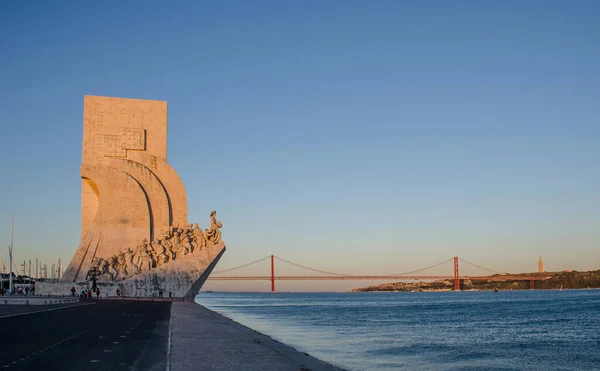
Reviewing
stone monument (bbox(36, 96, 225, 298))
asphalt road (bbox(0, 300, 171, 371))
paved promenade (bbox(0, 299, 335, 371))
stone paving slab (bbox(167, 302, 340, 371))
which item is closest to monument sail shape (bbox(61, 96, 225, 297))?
stone monument (bbox(36, 96, 225, 298))

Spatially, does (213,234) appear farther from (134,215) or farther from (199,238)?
(134,215)

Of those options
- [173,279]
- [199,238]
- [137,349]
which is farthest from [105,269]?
[137,349]

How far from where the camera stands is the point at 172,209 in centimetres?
3106

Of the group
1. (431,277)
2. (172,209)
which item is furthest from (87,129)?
(431,277)

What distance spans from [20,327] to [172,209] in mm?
20427

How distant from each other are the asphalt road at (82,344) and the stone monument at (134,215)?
549 inches

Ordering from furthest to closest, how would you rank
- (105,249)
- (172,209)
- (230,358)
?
(172,209)
(105,249)
(230,358)

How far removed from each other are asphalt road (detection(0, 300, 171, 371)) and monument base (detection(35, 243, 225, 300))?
1361 centimetres

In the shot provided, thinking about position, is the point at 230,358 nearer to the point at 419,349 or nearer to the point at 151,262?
the point at 419,349

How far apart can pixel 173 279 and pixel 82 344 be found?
18376 millimetres

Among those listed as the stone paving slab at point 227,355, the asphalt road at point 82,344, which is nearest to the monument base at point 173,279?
the asphalt road at point 82,344

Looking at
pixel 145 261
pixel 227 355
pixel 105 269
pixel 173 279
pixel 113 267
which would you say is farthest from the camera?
pixel 113 267

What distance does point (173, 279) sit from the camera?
26.4m

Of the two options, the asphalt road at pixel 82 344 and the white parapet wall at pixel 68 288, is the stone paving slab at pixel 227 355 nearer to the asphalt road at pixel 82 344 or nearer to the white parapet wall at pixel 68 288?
the asphalt road at pixel 82 344
